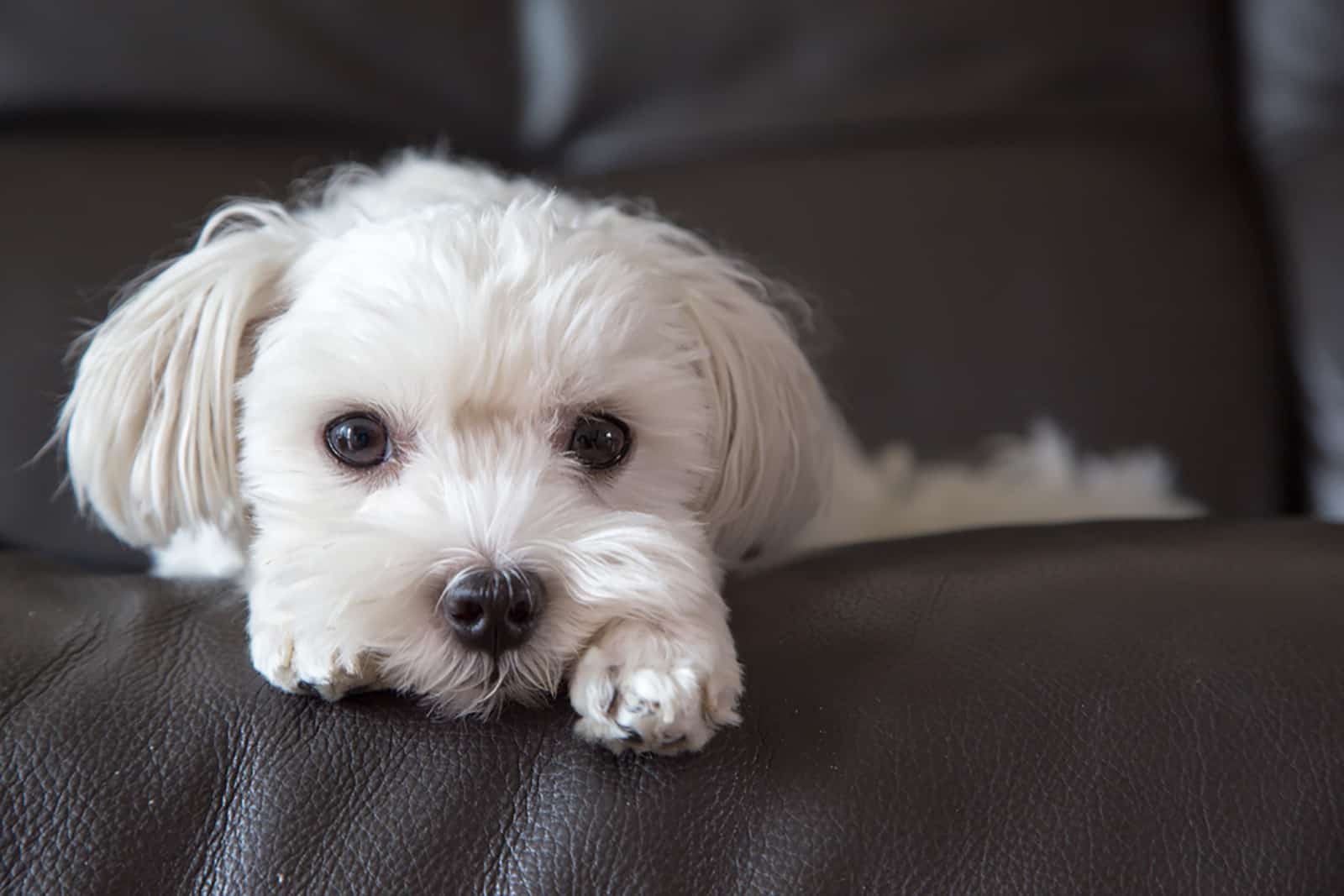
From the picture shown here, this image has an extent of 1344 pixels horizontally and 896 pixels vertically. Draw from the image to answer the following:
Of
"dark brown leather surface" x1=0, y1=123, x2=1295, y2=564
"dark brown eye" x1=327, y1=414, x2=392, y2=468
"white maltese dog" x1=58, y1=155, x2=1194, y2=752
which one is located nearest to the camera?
"white maltese dog" x1=58, y1=155, x2=1194, y2=752

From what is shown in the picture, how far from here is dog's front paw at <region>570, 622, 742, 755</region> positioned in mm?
882

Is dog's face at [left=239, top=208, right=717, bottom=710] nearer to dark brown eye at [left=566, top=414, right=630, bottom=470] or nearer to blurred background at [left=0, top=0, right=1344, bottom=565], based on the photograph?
dark brown eye at [left=566, top=414, right=630, bottom=470]

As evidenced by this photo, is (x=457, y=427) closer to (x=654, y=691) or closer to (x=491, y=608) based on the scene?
(x=491, y=608)

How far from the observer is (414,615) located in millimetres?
972

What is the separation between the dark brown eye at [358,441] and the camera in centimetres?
116

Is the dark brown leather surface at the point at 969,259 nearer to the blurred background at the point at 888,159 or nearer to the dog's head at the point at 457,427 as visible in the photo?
the blurred background at the point at 888,159

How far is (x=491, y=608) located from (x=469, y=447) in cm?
21

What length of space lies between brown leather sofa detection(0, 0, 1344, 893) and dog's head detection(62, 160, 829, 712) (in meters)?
0.08

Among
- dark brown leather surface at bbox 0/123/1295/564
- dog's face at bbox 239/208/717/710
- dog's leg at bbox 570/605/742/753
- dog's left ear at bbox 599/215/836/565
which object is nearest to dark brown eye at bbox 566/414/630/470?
dog's face at bbox 239/208/717/710

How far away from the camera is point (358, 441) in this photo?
1.16 m

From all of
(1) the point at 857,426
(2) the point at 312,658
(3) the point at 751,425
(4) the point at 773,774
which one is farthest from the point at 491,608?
(1) the point at 857,426

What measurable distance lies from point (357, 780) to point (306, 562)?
24cm

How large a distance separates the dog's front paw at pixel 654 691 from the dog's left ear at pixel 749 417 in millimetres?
356

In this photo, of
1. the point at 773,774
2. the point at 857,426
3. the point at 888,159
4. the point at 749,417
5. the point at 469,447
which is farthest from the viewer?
the point at 888,159
